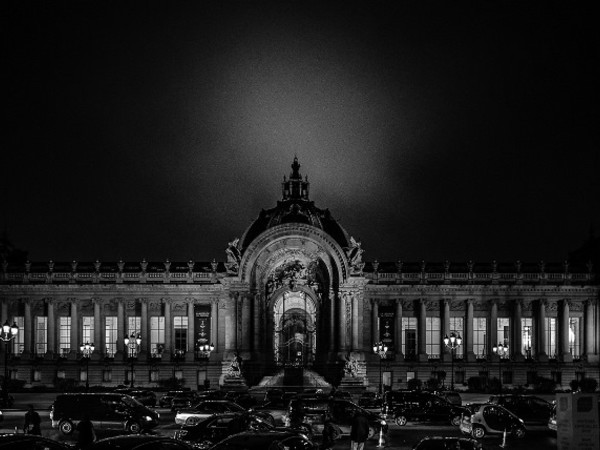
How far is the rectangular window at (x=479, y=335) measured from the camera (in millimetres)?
95688

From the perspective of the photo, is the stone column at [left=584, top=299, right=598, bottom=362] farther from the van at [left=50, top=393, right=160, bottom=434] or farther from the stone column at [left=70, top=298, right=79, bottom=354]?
the van at [left=50, top=393, right=160, bottom=434]

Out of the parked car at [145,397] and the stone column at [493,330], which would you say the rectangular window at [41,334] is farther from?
the stone column at [493,330]

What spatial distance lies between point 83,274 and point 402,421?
51879mm

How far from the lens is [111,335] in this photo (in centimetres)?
9631

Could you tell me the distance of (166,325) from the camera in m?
95.1

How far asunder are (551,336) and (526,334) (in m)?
2.30

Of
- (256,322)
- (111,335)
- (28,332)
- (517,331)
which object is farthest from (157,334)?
(517,331)

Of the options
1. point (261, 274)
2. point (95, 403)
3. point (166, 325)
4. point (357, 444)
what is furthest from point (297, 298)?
point (357, 444)

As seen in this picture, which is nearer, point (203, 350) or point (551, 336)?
point (203, 350)

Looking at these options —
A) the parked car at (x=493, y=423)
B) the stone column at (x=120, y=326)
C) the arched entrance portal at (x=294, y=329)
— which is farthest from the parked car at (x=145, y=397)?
the stone column at (x=120, y=326)

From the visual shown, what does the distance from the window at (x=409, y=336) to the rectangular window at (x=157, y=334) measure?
21.8 metres

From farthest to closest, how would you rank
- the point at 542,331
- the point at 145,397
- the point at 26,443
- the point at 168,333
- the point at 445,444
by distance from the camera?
the point at 168,333
the point at 542,331
the point at 145,397
the point at 445,444
the point at 26,443

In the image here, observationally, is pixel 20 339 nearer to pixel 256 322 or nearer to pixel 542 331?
pixel 256 322

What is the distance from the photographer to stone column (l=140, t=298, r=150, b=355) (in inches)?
3725
